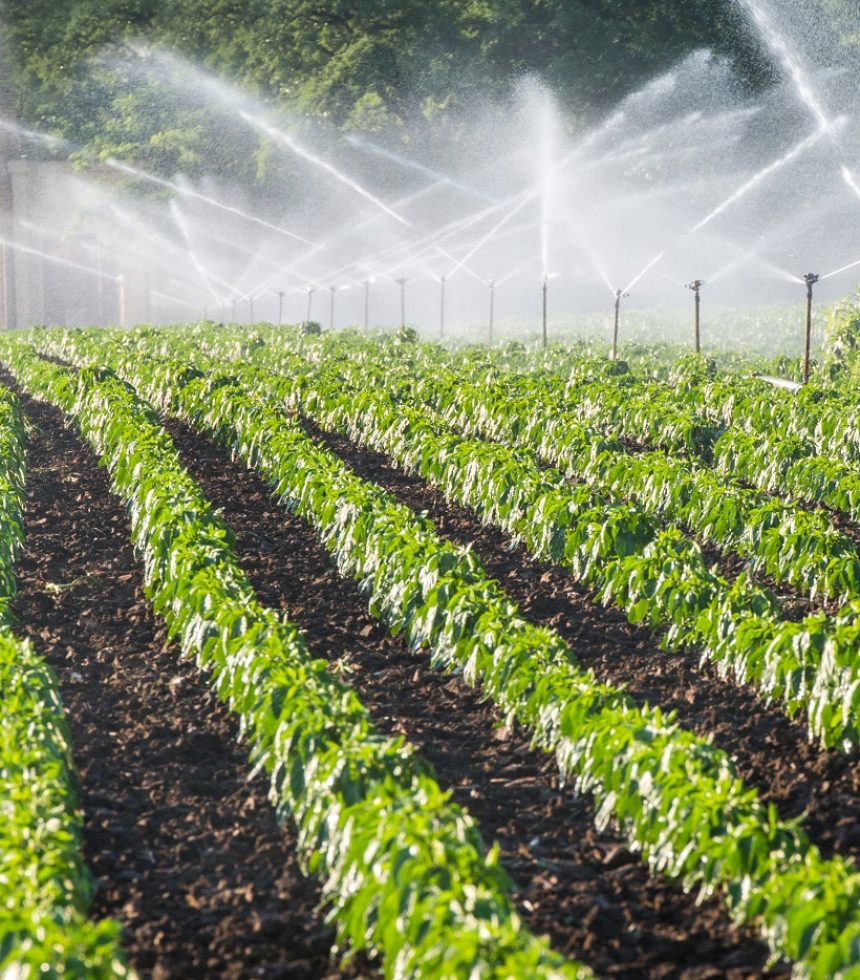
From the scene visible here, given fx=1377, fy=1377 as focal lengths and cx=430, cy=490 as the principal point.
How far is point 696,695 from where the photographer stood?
299 inches

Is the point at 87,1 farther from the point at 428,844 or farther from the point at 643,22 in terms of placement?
the point at 428,844

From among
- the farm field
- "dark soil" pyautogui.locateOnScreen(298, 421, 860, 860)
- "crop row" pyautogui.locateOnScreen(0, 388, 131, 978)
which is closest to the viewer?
"crop row" pyautogui.locateOnScreen(0, 388, 131, 978)

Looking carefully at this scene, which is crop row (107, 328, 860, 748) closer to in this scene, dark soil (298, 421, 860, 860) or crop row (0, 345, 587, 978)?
dark soil (298, 421, 860, 860)

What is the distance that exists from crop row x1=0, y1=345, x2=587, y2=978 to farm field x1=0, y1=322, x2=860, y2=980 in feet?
0.05

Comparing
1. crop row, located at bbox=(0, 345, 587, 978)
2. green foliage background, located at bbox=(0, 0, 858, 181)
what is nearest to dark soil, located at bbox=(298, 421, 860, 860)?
crop row, located at bbox=(0, 345, 587, 978)

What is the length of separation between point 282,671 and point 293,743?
465 mm

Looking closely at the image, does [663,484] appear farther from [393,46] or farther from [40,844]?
[393,46]

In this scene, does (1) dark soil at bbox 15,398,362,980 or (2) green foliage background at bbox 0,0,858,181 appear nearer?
(1) dark soil at bbox 15,398,362,980

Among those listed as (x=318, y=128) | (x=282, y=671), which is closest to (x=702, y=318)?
(x=318, y=128)

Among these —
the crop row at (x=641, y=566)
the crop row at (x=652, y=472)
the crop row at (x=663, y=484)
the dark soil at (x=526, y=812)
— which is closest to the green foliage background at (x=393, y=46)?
the crop row at (x=652, y=472)

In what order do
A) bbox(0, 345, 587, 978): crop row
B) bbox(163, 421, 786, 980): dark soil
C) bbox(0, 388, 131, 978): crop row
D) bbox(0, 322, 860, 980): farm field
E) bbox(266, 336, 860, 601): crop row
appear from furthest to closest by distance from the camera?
bbox(266, 336, 860, 601): crop row, bbox(163, 421, 786, 980): dark soil, bbox(0, 322, 860, 980): farm field, bbox(0, 345, 587, 978): crop row, bbox(0, 388, 131, 978): crop row

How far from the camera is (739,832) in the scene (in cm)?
509

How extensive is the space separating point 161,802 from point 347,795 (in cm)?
134

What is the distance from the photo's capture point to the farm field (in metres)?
4.89
